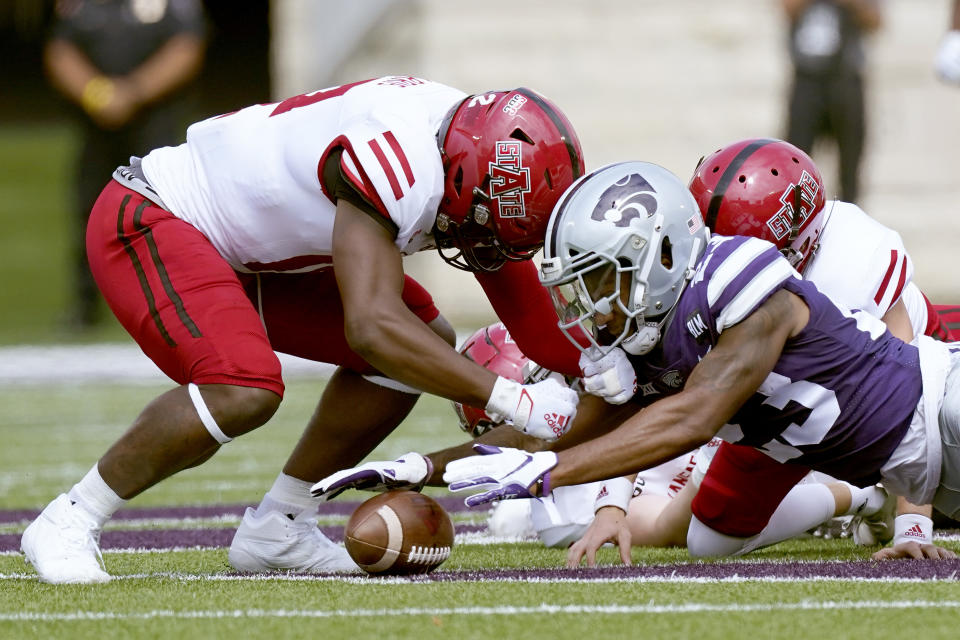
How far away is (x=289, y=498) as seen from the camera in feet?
14.1

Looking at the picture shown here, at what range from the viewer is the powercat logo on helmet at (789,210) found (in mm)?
4328

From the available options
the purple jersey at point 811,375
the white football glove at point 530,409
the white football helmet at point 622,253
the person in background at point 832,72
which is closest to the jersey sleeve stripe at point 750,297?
the purple jersey at point 811,375

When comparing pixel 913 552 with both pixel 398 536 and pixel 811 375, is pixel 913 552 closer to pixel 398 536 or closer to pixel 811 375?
pixel 811 375

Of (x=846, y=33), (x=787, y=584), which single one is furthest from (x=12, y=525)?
(x=846, y=33)

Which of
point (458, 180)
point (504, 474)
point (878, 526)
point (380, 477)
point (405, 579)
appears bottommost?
point (878, 526)

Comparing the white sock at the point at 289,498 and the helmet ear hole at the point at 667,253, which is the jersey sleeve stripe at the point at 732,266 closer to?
the helmet ear hole at the point at 667,253

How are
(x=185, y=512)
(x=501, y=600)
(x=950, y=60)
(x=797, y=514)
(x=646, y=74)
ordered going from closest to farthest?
1. (x=501, y=600)
2. (x=797, y=514)
3. (x=185, y=512)
4. (x=950, y=60)
5. (x=646, y=74)

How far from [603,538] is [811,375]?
692 millimetres

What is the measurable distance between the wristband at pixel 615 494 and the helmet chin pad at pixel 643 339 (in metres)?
0.63

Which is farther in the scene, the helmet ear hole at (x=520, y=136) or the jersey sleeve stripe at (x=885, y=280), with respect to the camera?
the jersey sleeve stripe at (x=885, y=280)

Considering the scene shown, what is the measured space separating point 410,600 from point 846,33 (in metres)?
8.82

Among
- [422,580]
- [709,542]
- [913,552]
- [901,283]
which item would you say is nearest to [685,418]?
[422,580]

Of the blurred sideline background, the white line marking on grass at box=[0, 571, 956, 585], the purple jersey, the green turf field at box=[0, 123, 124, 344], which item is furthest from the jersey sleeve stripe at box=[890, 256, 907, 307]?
the green turf field at box=[0, 123, 124, 344]

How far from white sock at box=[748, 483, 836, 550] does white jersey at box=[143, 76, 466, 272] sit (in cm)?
126
